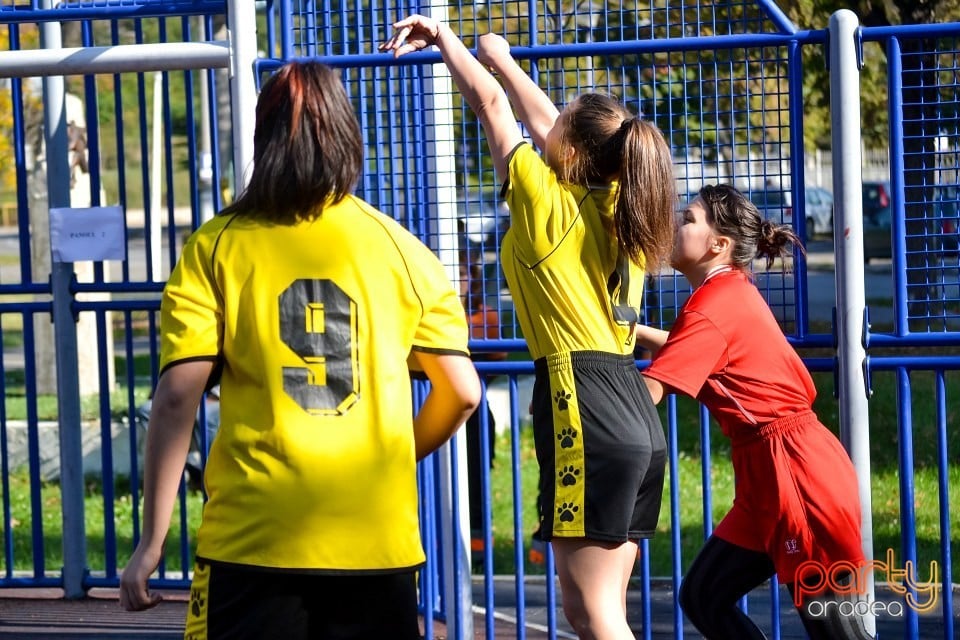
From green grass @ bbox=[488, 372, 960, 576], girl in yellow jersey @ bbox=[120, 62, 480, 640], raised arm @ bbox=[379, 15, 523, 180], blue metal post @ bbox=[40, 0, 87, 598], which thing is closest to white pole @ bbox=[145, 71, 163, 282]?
blue metal post @ bbox=[40, 0, 87, 598]

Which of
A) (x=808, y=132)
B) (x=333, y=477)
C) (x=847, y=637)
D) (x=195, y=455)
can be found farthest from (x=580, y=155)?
(x=808, y=132)

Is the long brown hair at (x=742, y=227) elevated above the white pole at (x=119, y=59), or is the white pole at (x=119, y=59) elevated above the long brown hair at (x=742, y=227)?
the white pole at (x=119, y=59)

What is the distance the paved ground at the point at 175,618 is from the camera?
5223 mm

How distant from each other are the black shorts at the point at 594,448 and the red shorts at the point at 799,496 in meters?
0.44

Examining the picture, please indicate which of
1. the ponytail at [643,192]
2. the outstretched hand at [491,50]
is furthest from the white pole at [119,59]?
the ponytail at [643,192]

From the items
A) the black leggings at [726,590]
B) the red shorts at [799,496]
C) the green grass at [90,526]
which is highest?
the red shorts at [799,496]

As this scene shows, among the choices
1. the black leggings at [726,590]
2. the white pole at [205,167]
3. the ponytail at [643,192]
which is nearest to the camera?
the ponytail at [643,192]

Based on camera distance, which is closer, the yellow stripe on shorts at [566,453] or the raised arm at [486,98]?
the yellow stripe on shorts at [566,453]

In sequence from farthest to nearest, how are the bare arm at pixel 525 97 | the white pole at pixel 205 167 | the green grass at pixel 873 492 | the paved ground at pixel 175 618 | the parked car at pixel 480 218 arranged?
the green grass at pixel 873 492
the white pole at pixel 205 167
the paved ground at pixel 175 618
the parked car at pixel 480 218
the bare arm at pixel 525 97

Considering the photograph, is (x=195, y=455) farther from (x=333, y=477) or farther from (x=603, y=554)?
(x=333, y=477)

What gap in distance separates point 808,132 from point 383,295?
10476 mm

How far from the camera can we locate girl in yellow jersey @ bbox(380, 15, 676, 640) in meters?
3.34

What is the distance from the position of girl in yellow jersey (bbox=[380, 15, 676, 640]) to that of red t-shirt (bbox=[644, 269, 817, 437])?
25cm

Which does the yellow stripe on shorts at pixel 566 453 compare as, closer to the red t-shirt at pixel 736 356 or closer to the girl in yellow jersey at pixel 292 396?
the red t-shirt at pixel 736 356
